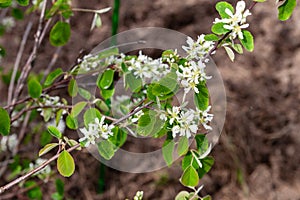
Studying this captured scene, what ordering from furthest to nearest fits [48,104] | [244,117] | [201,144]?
[244,117]
[48,104]
[201,144]

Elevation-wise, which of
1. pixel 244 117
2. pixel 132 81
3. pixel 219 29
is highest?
pixel 219 29

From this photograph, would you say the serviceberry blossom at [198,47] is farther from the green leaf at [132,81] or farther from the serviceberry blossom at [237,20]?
the green leaf at [132,81]

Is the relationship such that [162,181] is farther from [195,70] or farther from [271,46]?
[195,70]

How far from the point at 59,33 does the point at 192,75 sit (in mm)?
488

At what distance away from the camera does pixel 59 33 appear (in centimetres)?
118

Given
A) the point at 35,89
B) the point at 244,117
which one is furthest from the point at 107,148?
the point at 244,117

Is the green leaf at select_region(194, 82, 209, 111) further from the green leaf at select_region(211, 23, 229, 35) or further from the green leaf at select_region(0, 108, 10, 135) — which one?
the green leaf at select_region(0, 108, 10, 135)

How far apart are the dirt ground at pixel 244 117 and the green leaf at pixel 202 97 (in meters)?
1.14

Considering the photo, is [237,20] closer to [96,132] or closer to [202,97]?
[202,97]

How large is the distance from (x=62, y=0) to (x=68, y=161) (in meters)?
0.45

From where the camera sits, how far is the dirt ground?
1.99 meters

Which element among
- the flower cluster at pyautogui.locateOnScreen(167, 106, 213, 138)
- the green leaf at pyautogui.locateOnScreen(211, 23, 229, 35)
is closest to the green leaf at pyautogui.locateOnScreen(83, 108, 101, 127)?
the flower cluster at pyautogui.locateOnScreen(167, 106, 213, 138)

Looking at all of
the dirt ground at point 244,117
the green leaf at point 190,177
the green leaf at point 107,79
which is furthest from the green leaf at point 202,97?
the dirt ground at point 244,117

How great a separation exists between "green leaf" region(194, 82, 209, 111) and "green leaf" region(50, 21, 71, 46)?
46 cm
